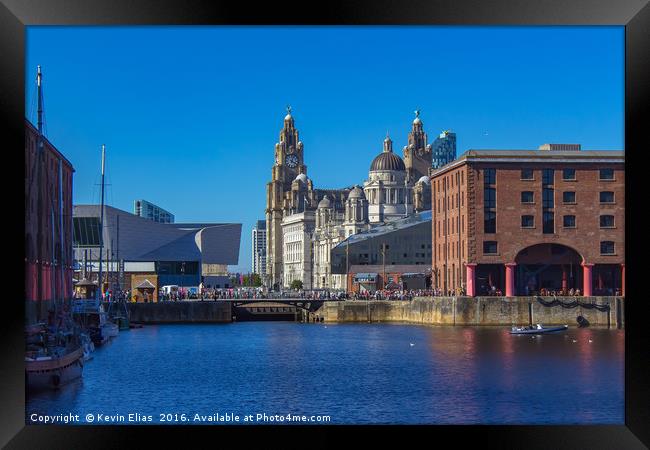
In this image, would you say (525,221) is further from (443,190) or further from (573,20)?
(573,20)

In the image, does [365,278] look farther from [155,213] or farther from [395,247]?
[155,213]

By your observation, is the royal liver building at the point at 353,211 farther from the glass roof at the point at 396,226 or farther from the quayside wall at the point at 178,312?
the quayside wall at the point at 178,312

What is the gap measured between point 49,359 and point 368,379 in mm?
11332

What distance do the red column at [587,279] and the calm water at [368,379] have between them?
581 cm

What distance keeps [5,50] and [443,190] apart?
60.9 metres

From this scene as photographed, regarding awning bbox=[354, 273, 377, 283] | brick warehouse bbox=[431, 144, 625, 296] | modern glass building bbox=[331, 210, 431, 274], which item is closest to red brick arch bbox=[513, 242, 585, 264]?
brick warehouse bbox=[431, 144, 625, 296]

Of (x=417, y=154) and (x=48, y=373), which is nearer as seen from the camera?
(x=48, y=373)

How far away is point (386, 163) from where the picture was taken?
160 meters

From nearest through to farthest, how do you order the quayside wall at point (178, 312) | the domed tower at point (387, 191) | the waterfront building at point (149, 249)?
1. the quayside wall at point (178, 312)
2. the waterfront building at point (149, 249)
3. the domed tower at point (387, 191)

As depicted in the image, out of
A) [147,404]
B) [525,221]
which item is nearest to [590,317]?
[525,221]

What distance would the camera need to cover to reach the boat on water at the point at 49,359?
33.7 meters

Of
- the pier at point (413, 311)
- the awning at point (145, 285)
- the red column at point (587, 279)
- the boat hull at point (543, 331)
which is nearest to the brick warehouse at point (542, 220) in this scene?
the red column at point (587, 279)

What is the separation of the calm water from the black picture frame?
7432 millimetres

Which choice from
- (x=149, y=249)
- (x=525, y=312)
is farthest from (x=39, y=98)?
(x=149, y=249)
